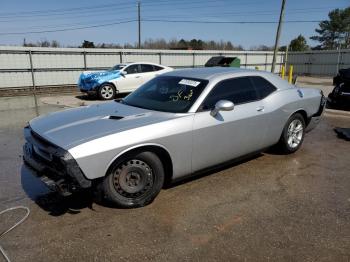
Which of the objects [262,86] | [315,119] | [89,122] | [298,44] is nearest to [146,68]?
[315,119]

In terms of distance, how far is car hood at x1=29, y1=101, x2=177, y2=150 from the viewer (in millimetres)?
3416

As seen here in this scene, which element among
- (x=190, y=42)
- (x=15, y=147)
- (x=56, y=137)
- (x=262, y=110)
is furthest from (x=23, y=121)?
(x=190, y=42)

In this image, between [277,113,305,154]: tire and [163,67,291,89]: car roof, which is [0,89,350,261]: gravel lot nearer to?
[277,113,305,154]: tire

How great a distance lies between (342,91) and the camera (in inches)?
406

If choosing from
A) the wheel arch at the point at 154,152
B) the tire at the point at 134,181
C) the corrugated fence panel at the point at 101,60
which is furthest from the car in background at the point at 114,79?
the tire at the point at 134,181

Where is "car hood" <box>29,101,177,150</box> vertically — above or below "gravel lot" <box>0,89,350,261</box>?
above

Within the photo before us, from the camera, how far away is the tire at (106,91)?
1314cm

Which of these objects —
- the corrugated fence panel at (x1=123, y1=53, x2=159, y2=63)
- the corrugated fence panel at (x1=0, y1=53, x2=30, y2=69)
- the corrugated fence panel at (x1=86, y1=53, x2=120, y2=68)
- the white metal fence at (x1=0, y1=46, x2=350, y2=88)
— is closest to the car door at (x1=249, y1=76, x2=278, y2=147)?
the white metal fence at (x1=0, y1=46, x2=350, y2=88)

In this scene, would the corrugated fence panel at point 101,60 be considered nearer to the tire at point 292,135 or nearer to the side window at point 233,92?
the tire at point 292,135

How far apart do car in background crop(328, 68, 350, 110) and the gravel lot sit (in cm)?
603

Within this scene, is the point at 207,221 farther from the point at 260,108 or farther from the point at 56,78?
the point at 56,78

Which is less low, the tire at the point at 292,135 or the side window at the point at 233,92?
the side window at the point at 233,92

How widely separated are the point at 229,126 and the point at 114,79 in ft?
32.3

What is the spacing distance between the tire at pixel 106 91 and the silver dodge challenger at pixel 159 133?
28.0 ft
